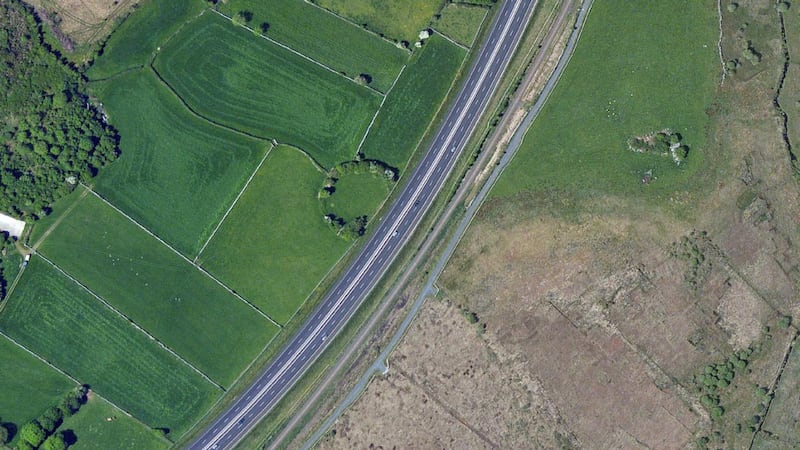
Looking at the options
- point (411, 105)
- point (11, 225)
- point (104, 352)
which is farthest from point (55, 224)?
point (411, 105)

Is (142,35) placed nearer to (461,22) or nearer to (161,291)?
(161,291)

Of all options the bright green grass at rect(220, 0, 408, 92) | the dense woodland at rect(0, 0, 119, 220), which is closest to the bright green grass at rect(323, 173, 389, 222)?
the bright green grass at rect(220, 0, 408, 92)

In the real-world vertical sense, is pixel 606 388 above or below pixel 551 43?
below

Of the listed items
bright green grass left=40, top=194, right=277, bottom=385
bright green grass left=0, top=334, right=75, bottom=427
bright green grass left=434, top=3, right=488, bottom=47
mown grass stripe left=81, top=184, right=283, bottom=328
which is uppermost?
bright green grass left=434, top=3, right=488, bottom=47

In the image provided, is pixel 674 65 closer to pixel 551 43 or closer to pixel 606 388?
pixel 551 43

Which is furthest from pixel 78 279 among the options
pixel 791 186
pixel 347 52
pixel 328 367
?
pixel 791 186

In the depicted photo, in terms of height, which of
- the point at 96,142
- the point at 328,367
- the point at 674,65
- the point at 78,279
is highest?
the point at 674,65

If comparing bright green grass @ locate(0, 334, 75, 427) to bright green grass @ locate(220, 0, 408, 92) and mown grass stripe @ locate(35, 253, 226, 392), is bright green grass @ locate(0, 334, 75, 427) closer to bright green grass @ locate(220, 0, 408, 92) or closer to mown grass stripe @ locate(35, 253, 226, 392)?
mown grass stripe @ locate(35, 253, 226, 392)
